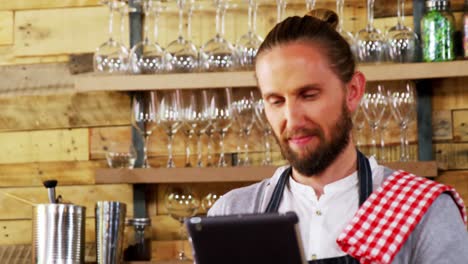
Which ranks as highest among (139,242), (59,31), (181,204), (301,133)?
(59,31)

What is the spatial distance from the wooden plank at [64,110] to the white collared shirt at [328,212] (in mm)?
1638


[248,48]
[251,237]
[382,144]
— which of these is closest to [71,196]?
[248,48]

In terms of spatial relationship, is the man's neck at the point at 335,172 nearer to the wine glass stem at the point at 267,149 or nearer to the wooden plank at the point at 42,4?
the wine glass stem at the point at 267,149

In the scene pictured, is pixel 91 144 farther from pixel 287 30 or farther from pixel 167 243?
pixel 287 30

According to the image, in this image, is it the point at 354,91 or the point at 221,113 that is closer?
the point at 354,91

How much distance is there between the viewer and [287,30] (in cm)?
184

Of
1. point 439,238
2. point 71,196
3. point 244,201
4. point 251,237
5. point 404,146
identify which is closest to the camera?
point 251,237

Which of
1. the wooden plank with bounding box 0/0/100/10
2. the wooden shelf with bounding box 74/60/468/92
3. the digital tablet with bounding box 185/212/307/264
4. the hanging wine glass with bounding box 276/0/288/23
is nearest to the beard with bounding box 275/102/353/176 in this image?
the digital tablet with bounding box 185/212/307/264

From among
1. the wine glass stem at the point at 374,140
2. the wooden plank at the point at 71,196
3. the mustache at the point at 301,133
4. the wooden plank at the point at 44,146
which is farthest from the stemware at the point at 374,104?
the mustache at the point at 301,133

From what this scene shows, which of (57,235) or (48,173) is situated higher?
(48,173)

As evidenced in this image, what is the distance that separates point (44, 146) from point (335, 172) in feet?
5.99

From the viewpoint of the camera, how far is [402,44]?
313cm

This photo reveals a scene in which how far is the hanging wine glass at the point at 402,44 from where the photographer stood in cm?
313

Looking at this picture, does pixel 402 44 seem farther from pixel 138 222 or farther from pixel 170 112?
pixel 138 222
